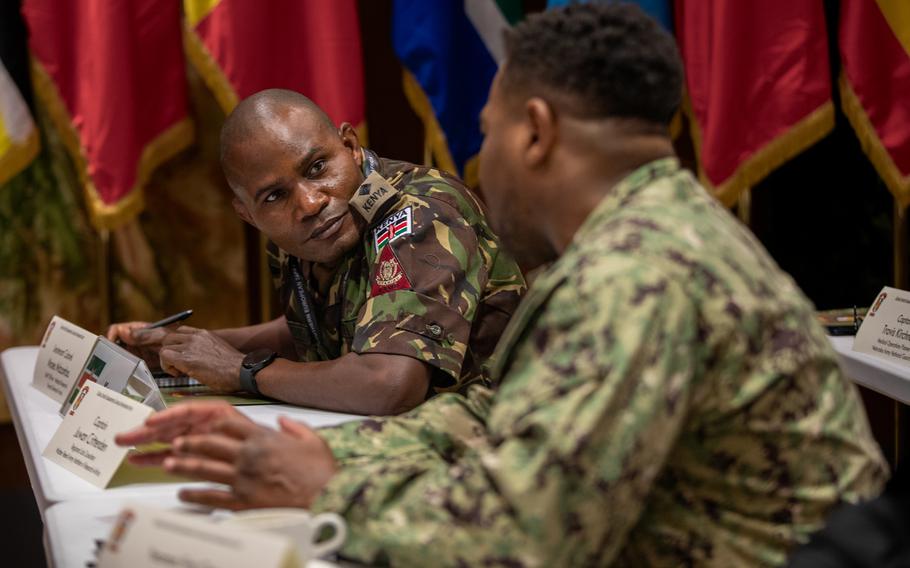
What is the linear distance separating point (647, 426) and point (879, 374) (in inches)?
57.2

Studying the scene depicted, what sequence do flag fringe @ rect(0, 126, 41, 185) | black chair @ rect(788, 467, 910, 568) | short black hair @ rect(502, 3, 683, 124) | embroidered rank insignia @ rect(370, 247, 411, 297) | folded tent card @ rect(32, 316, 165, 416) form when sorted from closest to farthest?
black chair @ rect(788, 467, 910, 568) → short black hair @ rect(502, 3, 683, 124) → folded tent card @ rect(32, 316, 165, 416) → embroidered rank insignia @ rect(370, 247, 411, 297) → flag fringe @ rect(0, 126, 41, 185)

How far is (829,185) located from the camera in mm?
3803

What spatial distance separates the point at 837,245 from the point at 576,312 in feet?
9.81

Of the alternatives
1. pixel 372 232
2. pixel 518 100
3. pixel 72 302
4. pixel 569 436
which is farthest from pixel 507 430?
pixel 72 302

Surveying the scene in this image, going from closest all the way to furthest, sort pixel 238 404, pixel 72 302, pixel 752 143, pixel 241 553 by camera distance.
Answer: pixel 241 553 < pixel 238 404 < pixel 752 143 < pixel 72 302

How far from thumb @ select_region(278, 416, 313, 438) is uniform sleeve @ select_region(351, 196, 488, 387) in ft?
2.25

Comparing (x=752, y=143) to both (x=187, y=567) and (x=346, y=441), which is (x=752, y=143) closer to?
(x=346, y=441)

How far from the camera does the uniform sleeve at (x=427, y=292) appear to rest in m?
2.05

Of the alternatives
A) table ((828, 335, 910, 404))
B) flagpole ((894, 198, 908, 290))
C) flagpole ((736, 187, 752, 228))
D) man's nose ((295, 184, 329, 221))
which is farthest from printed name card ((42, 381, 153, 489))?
flagpole ((894, 198, 908, 290))

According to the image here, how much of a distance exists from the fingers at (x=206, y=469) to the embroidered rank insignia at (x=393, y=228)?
0.93 meters

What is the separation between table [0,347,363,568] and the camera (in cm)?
139

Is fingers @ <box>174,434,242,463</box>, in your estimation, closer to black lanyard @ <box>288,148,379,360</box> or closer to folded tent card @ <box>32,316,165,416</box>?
folded tent card @ <box>32,316,165,416</box>

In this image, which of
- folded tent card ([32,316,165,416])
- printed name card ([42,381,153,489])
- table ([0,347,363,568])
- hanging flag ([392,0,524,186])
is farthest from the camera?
hanging flag ([392,0,524,186])

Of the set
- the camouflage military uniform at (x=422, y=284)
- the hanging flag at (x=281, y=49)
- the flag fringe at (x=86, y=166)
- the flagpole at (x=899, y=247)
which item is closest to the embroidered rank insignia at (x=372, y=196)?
the camouflage military uniform at (x=422, y=284)
